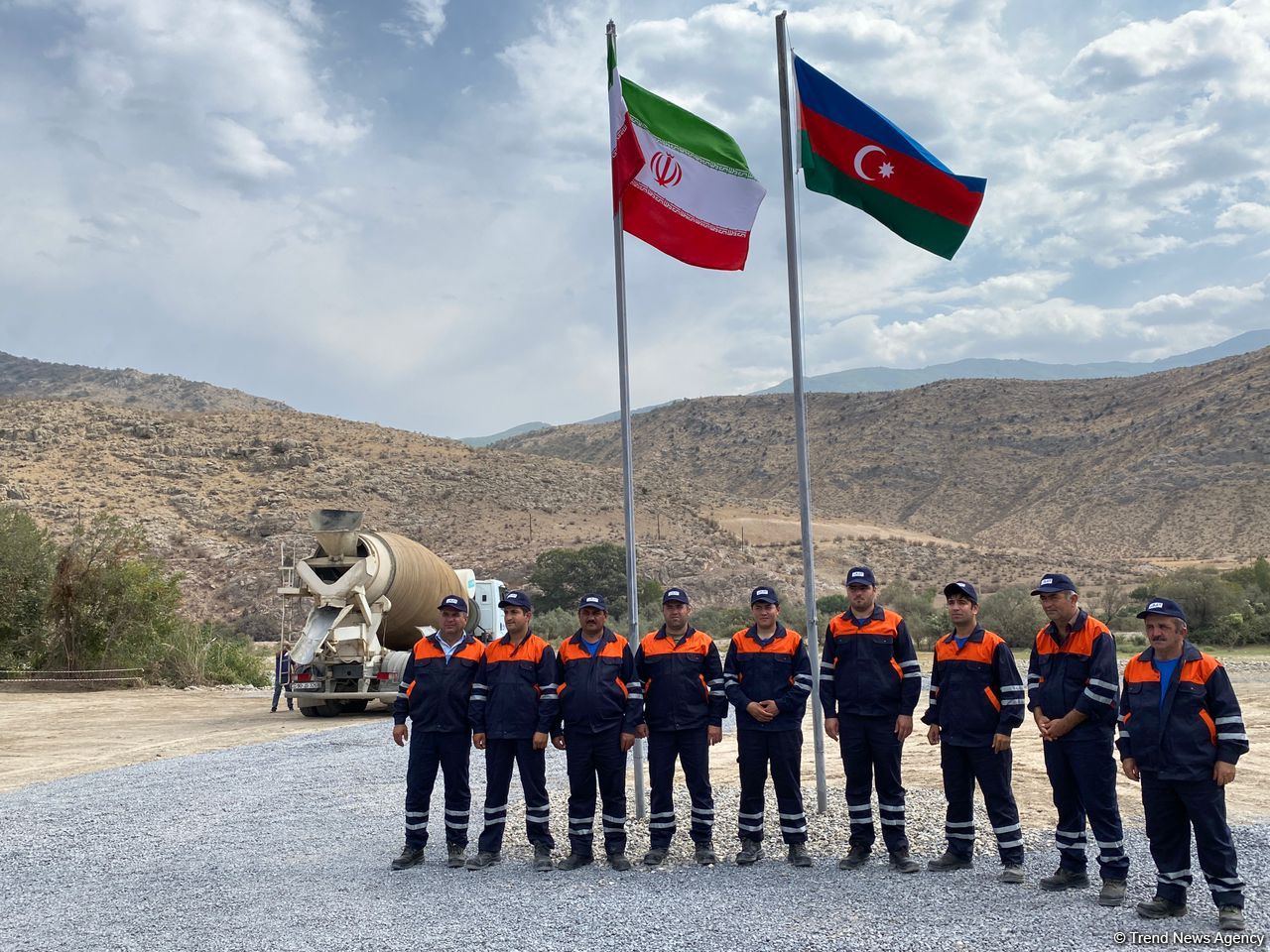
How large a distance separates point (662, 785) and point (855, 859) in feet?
4.95

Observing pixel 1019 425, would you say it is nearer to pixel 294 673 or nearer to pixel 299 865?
pixel 294 673

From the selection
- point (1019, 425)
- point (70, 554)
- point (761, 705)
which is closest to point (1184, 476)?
point (1019, 425)

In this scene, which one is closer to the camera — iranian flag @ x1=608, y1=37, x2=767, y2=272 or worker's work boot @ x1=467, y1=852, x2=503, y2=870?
worker's work boot @ x1=467, y1=852, x2=503, y2=870

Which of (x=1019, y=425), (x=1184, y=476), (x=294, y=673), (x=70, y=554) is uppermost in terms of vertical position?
(x=1019, y=425)

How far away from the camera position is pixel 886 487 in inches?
3541

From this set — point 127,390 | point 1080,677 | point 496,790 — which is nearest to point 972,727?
point 1080,677

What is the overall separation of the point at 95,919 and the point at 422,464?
59.0 metres

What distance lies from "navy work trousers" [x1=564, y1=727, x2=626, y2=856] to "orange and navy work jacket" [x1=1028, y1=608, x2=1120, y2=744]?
10.0 feet

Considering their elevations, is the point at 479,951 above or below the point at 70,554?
below

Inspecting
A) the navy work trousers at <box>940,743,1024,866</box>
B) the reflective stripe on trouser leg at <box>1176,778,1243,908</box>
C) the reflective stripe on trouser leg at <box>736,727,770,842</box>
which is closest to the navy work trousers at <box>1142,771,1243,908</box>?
the reflective stripe on trouser leg at <box>1176,778,1243,908</box>

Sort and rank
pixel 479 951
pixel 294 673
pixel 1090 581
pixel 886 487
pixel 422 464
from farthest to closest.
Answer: pixel 886 487, pixel 422 464, pixel 1090 581, pixel 294 673, pixel 479 951

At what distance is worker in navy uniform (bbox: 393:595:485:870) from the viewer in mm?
8367

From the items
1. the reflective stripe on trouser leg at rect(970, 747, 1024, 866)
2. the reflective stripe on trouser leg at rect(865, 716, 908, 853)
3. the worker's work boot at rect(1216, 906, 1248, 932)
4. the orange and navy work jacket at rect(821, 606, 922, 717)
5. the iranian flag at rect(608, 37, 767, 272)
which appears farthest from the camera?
the iranian flag at rect(608, 37, 767, 272)

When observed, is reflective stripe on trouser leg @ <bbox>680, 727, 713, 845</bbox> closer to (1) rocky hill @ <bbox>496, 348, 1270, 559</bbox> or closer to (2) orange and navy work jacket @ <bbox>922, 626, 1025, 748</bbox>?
(2) orange and navy work jacket @ <bbox>922, 626, 1025, 748</bbox>
